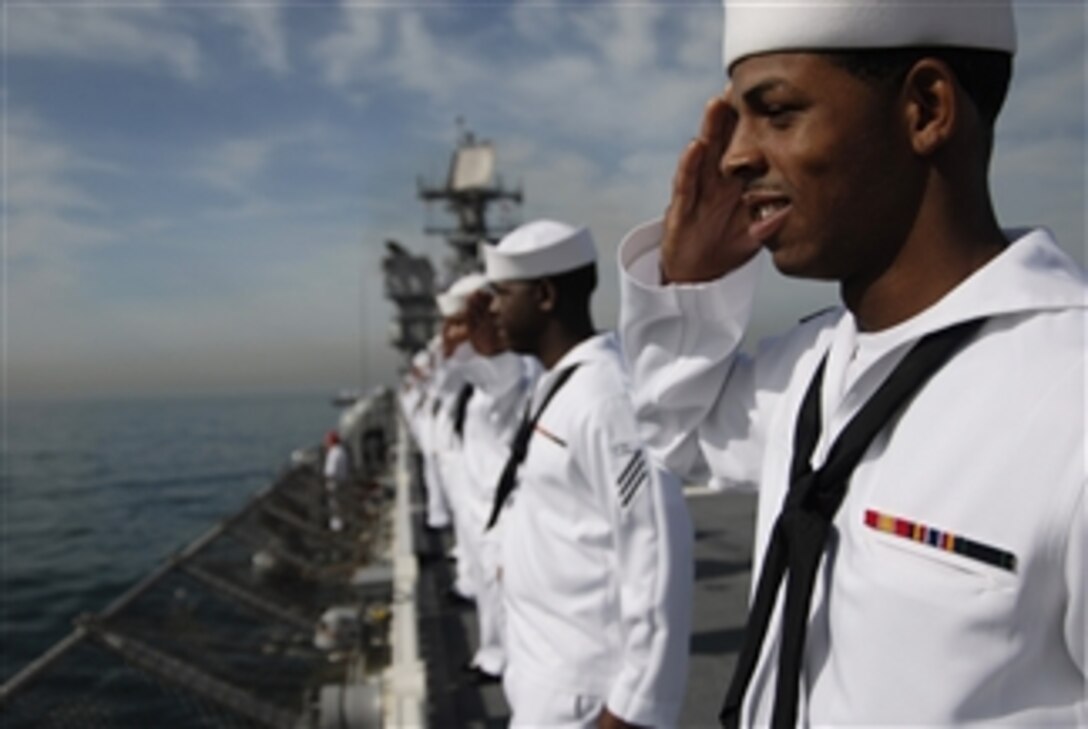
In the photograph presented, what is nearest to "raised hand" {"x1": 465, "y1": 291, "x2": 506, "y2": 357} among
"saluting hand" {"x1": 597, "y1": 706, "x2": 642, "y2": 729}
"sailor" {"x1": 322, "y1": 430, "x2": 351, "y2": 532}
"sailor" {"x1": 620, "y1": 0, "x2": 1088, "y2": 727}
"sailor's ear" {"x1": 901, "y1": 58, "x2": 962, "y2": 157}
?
"saluting hand" {"x1": 597, "y1": 706, "x2": 642, "y2": 729}

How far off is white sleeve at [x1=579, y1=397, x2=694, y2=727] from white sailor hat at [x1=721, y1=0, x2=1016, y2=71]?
157cm

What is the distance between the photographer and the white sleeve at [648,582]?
2.47m

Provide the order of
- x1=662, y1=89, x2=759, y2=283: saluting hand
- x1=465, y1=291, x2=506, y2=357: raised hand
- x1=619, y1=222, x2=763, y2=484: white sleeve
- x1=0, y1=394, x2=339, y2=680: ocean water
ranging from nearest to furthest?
x1=662, y1=89, x2=759, y2=283: saluting hand < x1=619, y1=222, x2=763, y2=484: white sleeve < x1=465, y1=291, x2=506, y2=357: raised hand < x1=0, y1=394, x2=339, y2=680: ocean water

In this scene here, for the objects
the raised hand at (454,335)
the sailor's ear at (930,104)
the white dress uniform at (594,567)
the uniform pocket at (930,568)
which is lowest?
the white dress uniform at (594,567)

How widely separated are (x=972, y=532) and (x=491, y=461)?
5.14 m

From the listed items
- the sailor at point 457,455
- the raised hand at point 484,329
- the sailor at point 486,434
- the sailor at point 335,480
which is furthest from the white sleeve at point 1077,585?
the sailor at point 335,480

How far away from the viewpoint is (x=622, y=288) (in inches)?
66.8

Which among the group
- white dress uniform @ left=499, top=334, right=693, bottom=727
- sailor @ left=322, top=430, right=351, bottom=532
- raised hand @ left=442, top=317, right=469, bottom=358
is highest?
raised hand @ left=442, top=317, right=469, bottom=358

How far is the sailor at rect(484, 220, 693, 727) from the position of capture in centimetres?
250

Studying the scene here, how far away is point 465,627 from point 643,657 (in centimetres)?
412

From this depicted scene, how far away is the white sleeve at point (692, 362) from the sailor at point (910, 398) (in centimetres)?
26

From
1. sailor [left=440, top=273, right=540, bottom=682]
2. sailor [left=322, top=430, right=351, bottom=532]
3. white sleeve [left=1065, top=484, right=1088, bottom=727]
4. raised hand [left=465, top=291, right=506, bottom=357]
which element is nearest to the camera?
white sleeve [left=1065, top=484, right=1088, bottom=727]

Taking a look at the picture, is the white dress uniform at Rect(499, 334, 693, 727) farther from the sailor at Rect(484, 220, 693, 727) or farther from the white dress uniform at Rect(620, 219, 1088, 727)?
the white dress uniform at Rect(620, 219, 1088, 727)

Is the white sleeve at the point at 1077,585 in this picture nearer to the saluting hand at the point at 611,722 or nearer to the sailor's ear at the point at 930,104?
the sailor's ear at the point at 930,104
